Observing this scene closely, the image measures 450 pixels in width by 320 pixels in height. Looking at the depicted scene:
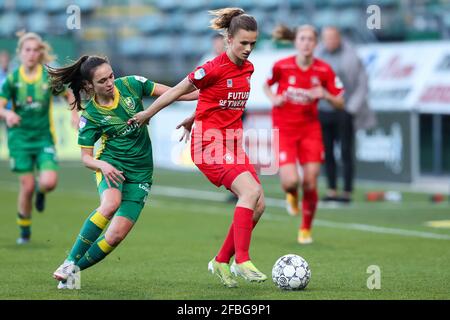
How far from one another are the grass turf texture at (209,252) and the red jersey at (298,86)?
1.30 meters

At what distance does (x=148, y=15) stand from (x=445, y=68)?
478 inches

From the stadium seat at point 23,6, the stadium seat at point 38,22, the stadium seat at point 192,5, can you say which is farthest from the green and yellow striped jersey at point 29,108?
the stadium seat at point 23,6

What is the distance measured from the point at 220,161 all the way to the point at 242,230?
0.56m

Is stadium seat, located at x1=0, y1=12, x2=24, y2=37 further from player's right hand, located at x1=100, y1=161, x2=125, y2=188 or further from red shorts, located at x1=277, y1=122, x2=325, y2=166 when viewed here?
player's right hand, located at x1=100, y1=161, x2=125, y2=188

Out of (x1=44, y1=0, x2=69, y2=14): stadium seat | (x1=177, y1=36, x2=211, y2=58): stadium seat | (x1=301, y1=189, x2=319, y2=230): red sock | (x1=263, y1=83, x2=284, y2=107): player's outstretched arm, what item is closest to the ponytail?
(x1=263, y1=83, x2=284, y2=107): player's outstretched arm

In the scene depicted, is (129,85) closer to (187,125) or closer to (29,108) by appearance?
(187,125)

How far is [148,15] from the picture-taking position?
28.2m

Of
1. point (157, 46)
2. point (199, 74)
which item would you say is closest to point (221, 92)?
point (199, 74)

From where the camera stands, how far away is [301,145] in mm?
11367

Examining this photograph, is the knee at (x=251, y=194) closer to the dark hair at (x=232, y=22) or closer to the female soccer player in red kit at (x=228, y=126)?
the female soccer player in red kit at (x=228, y=126)

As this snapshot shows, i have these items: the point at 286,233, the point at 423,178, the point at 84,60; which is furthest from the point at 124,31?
the point at 84,60

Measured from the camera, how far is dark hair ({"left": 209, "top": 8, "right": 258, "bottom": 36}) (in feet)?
25.4

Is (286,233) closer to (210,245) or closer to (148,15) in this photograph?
(210,245)

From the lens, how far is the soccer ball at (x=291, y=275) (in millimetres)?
7410
